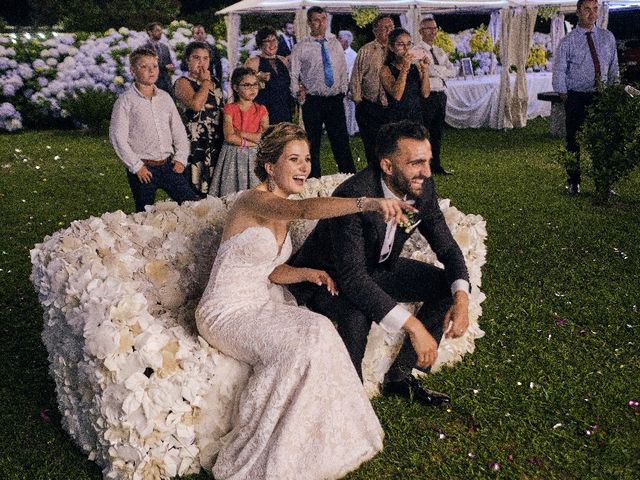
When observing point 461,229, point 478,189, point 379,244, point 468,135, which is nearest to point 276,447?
point 379,244

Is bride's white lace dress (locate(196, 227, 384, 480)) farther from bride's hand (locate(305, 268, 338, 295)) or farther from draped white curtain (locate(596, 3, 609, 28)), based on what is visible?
draped white curtain (locate(596, 3, 609, 28))

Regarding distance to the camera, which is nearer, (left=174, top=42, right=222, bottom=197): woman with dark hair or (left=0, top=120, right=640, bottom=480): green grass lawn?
(left=0, top=120, right=640, bottom=480): green grass lawn

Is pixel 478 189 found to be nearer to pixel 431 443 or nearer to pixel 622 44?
pixel 431 443

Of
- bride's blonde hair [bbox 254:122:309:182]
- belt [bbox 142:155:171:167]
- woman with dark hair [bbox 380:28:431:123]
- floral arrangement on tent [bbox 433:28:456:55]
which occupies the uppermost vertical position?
floral arrangement on tent [bbox 433:28:456:55]

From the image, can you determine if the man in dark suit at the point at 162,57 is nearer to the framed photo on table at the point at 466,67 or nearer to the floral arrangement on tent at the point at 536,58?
the framed photo on table at the point at 466,67

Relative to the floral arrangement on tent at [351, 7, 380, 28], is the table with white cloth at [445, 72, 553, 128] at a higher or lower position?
lower

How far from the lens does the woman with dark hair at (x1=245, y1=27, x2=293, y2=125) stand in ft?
27.8

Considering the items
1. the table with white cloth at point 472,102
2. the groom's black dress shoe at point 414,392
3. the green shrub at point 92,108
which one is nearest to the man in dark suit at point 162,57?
the green shrub at point 92,108

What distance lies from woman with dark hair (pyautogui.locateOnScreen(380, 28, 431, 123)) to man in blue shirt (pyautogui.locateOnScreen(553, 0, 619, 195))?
54.2 inches

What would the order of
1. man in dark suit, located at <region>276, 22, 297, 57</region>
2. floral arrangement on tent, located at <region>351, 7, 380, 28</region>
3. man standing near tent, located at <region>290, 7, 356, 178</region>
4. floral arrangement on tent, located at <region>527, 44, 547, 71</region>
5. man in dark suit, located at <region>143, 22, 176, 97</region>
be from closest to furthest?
man standing near tent, located at <region>290, 7, 356, 178</region>, man in dark suit, located at <region>143, 22, 176, 97</region>, man in dark suit, located at <region>276, 22, 297, 57</region>, floral arrangement on tent, located at <region>351, 7, 380, 28</region>, floral arrangement on tent, located at <region>527, 44, 547, 71</region>

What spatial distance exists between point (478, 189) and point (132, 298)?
6.21 meters

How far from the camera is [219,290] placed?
344cm

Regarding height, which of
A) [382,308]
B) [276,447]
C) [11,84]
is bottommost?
[276,447]

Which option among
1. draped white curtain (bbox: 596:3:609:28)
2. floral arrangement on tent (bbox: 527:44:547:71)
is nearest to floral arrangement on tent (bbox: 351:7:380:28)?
draped white curtain (bbox: 596:3:609:28)
